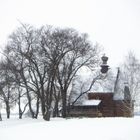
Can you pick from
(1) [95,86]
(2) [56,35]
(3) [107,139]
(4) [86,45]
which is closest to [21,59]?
(2) [56,35]

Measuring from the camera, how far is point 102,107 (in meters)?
57.9

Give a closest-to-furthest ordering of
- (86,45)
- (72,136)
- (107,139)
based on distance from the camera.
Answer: (107,139) < (72,136) < (86,45)

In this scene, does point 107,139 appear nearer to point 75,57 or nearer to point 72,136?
point 72,136

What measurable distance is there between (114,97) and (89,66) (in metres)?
14.5

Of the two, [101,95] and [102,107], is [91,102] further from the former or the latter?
[102,107]

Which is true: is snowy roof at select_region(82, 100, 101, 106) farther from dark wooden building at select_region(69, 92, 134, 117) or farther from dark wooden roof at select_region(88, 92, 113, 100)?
dark wooden roof at select_region(88, 92, 113, 100)

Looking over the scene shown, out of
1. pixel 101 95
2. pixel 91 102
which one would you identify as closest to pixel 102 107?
pixel 101 95

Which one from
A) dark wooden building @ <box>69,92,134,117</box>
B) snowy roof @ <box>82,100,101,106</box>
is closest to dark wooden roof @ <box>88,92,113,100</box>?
dark wooden building @ <box>69,92,134,117</box>

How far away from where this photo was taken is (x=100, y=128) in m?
19.0

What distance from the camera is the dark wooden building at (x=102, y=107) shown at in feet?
179

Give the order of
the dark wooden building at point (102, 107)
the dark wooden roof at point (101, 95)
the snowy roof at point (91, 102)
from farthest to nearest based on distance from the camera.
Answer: the dark wooden roof at point (101, 95)
the snowy roof at point (91, 102)
the dark wooden building at point (102, 107)

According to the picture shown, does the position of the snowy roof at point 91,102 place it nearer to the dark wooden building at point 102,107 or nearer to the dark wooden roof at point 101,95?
the dark wooden building at point 102,107

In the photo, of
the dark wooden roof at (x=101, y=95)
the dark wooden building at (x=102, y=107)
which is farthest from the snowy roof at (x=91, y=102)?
the dark wooden roof at (x=101, y=95)

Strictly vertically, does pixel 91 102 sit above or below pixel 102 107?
above
